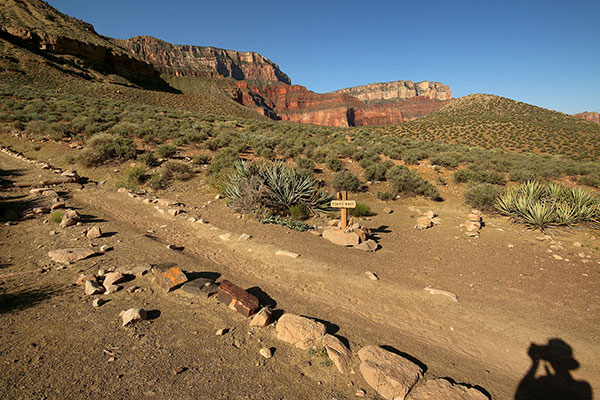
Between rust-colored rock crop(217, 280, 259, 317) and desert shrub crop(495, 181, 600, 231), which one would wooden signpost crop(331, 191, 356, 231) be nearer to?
rust-colored rock crop(217, 280, 259, 317)

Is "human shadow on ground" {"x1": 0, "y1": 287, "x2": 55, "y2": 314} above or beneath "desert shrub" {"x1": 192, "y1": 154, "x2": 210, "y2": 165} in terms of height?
beneath

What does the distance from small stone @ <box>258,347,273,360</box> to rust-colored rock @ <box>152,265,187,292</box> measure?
5.67 feet

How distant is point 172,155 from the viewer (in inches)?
513

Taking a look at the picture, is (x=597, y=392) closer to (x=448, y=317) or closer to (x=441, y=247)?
(x=448, y=317)

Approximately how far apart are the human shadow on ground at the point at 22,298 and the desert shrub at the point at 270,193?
4919 millimetres

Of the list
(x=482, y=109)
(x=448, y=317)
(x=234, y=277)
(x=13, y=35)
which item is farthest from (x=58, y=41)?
(x=482, y=109)

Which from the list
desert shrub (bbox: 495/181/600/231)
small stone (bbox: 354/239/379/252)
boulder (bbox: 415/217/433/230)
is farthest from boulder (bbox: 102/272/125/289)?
desert shrub (bbox: 495/181/600/231)

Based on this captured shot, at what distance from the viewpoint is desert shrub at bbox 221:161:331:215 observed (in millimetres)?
8172

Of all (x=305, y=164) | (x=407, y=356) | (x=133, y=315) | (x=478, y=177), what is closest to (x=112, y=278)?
(x=133, y=315)

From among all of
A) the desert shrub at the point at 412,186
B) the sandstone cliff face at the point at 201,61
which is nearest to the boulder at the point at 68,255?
the desert shrub at the point at 412,186

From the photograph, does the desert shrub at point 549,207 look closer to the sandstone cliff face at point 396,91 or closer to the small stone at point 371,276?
the small stone at point 371,276

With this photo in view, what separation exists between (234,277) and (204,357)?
1938 millimetres

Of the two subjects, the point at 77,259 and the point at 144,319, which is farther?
the point at 77,259

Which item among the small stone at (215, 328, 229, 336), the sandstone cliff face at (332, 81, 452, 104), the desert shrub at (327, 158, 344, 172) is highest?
the sandstone cliff face at (332, 81, 452, 104)
